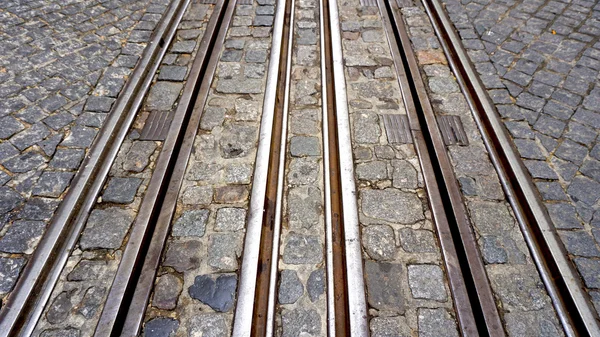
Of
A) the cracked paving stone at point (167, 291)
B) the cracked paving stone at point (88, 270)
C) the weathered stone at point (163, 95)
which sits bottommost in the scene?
the cracked paving stone at point (167, 291)

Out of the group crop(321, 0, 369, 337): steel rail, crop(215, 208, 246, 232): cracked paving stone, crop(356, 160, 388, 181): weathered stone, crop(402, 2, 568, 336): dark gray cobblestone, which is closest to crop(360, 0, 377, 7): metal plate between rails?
crop(321, 0, 369, 337): steel rail

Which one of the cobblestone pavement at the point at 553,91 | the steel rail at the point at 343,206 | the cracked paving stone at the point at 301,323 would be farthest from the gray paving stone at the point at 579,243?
the cracked paving stone at the point at 301,323

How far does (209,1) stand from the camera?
227 inches

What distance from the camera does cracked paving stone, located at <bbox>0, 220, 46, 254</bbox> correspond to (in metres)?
3.01

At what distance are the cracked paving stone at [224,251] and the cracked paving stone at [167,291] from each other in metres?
0.27

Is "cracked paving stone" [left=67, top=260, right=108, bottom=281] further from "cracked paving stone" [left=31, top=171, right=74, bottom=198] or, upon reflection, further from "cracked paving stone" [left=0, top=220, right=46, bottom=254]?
"cracked paving stone" [left=31, top=171, right=74, bottom=198]

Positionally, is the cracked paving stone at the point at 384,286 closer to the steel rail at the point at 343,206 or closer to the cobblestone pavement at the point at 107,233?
the steel rail at the point at 343,206

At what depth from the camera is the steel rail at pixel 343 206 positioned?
2.79 metres

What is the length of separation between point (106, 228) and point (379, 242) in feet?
6.98

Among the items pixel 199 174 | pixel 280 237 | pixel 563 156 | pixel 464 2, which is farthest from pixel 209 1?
pixel 563 156

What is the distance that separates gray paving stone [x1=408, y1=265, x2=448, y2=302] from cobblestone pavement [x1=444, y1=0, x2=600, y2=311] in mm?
1038

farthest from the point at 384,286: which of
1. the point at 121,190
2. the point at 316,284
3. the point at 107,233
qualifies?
the point at 121,190

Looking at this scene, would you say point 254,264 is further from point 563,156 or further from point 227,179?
point 563,156

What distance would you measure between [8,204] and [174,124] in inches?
58.2
